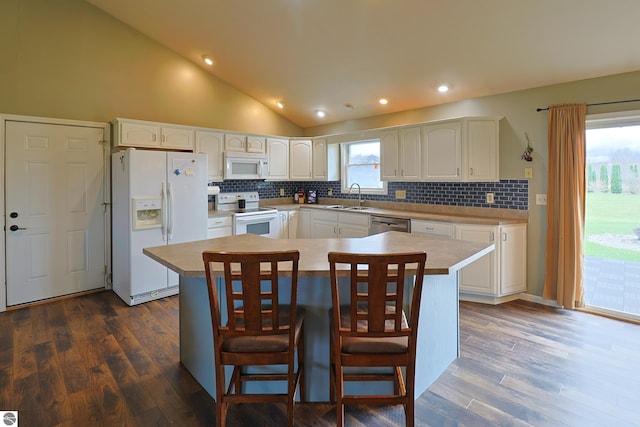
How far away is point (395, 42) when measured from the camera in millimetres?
3512

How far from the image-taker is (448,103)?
431 centimetres

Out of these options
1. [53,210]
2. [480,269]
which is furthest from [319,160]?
[53,210]

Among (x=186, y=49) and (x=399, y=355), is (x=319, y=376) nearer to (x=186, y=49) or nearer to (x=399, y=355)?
(x=399, y=355)

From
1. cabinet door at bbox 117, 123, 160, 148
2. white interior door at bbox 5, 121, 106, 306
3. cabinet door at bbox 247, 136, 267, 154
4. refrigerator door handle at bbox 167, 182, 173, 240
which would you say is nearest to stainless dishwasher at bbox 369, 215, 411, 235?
cabinet door at bbox 247, 136, 267, 154

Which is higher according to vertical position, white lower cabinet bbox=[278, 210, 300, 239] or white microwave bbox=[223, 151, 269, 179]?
white microwave bbox=[223, 151, 269, 179]

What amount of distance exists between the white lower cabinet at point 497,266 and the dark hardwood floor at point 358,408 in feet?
1.16

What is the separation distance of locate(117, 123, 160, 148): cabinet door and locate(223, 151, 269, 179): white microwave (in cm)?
95

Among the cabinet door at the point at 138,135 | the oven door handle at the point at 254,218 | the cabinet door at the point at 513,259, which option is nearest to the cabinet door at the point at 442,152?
the cabinet door at the point at 513,259

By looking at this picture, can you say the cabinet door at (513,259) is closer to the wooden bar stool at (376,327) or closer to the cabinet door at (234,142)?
the wooden bar stool at (376,327)

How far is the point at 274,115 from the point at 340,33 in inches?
99.4

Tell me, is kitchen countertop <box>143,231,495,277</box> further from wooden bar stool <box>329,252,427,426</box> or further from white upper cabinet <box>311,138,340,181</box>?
white upper cabinet <box>311,138,340,181</box>

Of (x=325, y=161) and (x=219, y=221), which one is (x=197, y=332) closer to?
(x=219, y=221)

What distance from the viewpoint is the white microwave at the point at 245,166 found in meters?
4.93

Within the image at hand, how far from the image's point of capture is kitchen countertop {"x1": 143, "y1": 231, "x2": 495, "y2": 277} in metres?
1.85
